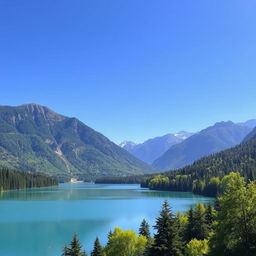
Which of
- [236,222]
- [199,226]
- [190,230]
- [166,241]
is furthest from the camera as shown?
[190,230]

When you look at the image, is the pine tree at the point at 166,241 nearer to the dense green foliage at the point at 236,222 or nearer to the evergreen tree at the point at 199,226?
the dense green foliage at the point at 236,222

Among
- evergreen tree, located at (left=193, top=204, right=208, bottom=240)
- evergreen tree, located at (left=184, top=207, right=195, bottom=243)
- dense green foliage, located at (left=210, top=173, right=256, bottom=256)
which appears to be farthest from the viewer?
evergreen tree, located at (left=184, top=207, right=195, bottom=243)

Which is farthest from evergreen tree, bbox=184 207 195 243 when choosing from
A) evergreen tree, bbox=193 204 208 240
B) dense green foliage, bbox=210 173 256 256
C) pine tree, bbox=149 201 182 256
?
pine tree, bbox=149 201 182 256

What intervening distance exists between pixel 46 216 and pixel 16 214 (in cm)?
1201

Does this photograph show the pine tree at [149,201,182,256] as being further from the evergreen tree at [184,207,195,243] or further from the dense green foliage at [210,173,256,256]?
the evergreen tree at [184,207,195,243]

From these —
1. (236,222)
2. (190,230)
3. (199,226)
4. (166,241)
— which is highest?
(236,222)

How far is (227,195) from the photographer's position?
36.8m

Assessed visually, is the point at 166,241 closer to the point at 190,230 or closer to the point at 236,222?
the point at 236,222

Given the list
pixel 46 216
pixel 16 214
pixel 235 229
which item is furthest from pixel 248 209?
pixel 16 214

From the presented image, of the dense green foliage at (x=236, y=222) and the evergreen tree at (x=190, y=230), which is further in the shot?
the evergreen tree at (x=190, y=230)

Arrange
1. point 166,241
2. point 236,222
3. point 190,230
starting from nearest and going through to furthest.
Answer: point 166,241 → point 236,222 → point 190,230

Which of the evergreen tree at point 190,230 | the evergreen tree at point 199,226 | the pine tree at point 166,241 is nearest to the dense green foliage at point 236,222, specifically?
the pine tree at point 166,241

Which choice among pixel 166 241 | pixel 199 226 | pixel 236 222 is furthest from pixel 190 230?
pixel 166 241

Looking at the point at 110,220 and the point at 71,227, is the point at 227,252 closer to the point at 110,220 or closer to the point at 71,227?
the point at 71,227
